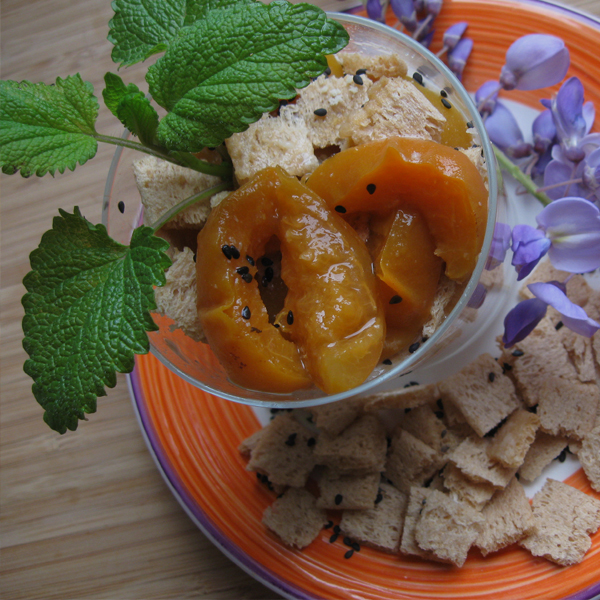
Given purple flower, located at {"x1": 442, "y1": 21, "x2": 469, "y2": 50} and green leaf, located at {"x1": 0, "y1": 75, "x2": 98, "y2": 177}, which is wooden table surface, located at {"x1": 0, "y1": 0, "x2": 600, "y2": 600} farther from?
green leaf, located at {"x1": 0, "y1": 75, "x2": 98, "y2": 177}

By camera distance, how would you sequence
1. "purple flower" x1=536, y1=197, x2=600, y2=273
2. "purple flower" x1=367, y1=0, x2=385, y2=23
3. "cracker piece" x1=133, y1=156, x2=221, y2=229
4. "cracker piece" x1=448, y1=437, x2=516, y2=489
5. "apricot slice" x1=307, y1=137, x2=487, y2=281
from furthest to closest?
1. "purple flower" x1=367, y1=0, x2=385, y2=23
2. "cracker piece" x1=448, y1=437, x2=516, y2=489
3. "purple flower" x1=536, y1=197, x2=600, y2=273
4. "cracker piece" x1=133, y1=156, x2=221, y2=229
5. "apricot slice" x1=307, y1=137, x2=487, y2=281

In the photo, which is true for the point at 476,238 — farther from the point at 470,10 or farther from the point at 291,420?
the point at 470,10

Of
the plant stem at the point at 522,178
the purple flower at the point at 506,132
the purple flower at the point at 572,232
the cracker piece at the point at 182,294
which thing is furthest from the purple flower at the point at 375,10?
the cracker piece at the point at 182,294

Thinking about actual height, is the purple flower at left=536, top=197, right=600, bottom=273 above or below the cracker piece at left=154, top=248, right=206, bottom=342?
below

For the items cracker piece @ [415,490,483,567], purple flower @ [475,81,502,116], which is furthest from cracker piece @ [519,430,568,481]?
purple flower @ [475,81,502,116]

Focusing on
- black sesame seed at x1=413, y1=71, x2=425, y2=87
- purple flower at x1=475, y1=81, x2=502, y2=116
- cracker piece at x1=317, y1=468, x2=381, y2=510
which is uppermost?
black sesame seed at x1=413, y1=71, x2=425, y2=87

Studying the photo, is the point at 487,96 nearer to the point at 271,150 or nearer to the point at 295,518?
the point at 271,150

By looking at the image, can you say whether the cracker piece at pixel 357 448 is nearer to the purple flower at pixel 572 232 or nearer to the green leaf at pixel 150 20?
the purple flower at pixel 572 232
